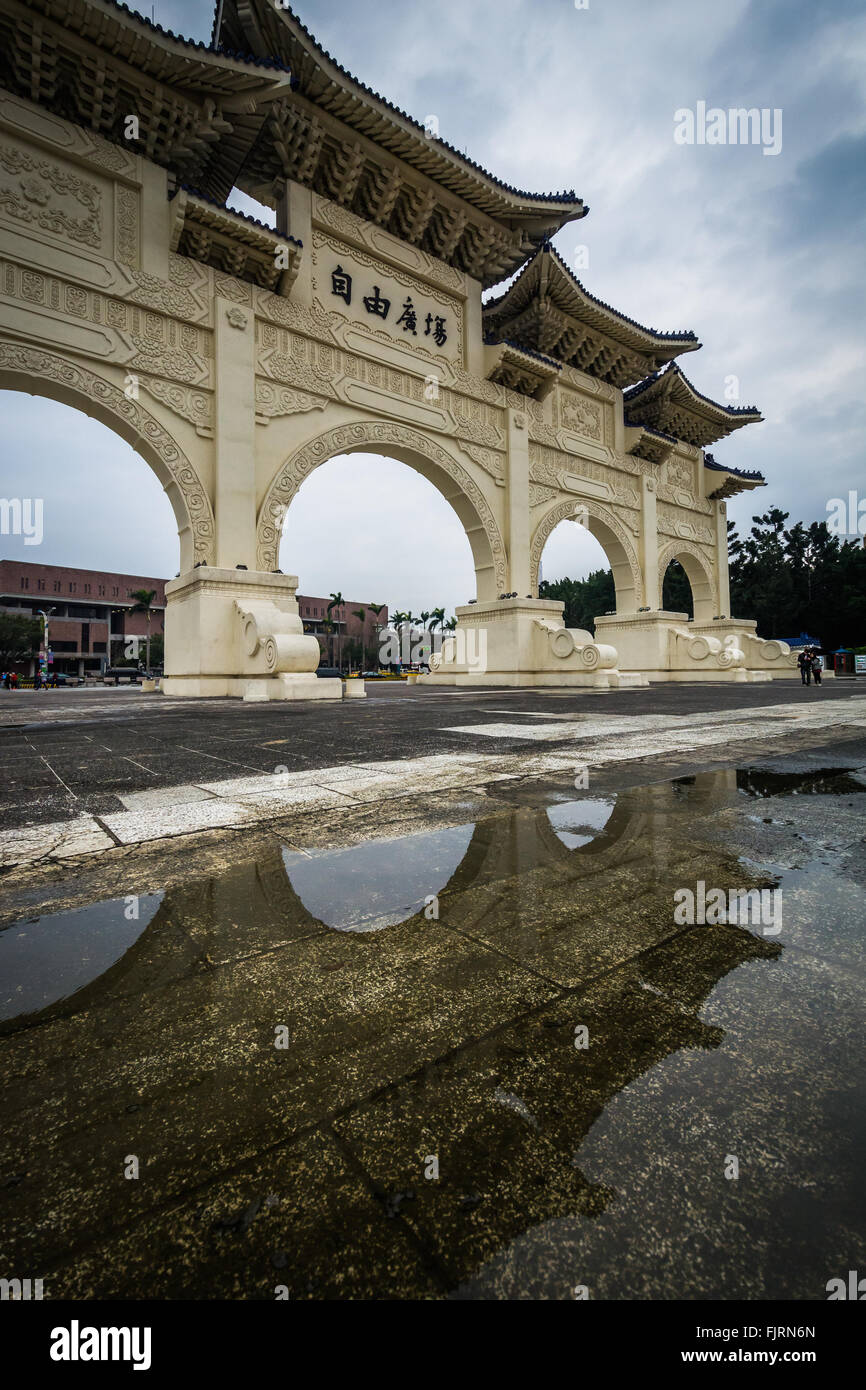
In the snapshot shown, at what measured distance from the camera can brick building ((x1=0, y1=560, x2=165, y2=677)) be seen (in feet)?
162

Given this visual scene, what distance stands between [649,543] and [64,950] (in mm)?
21070

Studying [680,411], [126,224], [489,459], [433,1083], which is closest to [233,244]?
[126,224]

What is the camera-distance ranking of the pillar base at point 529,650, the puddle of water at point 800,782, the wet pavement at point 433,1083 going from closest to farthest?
the wet pavement at point 433,1083 < the puddle of water at point 800,782 < the pillar base at point 529,650

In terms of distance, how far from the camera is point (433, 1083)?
2.54ft

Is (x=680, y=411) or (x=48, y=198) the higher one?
(x=680, y=411)

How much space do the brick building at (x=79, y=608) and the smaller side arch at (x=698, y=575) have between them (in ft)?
121

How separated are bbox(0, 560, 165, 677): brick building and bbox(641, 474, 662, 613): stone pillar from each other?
4570cm

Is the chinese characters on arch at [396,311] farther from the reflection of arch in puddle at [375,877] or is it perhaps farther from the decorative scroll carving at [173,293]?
the reflection of arch in puddle at [375,877]

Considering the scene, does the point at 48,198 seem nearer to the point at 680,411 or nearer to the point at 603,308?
the point at 603,308

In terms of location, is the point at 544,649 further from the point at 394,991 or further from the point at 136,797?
the point at 394,991

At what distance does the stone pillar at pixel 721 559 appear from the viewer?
22812 millimetres

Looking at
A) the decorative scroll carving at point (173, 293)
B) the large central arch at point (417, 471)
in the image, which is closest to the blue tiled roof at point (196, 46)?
the decorative scroll carving at point (173, 293)

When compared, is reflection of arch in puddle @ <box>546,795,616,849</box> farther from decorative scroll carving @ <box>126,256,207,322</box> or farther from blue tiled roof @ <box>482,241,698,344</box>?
blue tiled roof @ <box>482,241,698,344</box>

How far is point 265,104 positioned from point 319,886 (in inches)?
571
